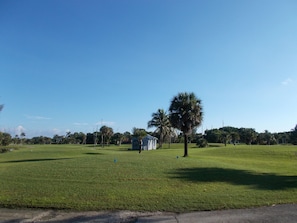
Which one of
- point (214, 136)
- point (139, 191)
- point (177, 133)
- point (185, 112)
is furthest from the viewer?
point (214, 136)

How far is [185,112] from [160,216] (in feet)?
91.0

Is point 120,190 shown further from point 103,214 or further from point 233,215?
point 233,215

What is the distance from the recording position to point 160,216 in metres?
8.03

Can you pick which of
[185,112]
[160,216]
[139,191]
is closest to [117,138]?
[185,112]

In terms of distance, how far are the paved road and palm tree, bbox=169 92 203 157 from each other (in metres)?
26.6

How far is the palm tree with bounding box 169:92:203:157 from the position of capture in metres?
35.3

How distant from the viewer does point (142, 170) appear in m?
16.8

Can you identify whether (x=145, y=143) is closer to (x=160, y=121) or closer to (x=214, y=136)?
(x=160, y=121)

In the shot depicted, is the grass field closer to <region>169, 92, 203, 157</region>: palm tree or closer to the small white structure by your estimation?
<region>169, 92, 203, 157</region>: palm tree

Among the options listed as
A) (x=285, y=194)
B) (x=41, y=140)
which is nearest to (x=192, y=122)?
(x=285, y=194)

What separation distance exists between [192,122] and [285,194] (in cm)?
2467

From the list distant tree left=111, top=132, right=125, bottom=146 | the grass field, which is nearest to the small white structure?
distant tree left=111, top=132, right=125, bottom=146

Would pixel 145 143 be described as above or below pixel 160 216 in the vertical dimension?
above

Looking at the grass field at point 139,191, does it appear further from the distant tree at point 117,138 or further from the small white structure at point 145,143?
the distant tree at point 117,138
